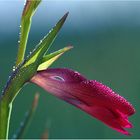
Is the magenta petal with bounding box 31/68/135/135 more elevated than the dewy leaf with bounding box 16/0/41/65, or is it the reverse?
the dewy leaf with bounding box 16/0/41/65

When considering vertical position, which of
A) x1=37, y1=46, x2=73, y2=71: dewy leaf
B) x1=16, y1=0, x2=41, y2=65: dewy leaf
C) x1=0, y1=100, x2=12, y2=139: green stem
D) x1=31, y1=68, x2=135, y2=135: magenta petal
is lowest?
x1=0, y1=100, x2=12, y2=139: green stem

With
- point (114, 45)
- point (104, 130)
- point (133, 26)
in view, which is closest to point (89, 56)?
point (114, 45)

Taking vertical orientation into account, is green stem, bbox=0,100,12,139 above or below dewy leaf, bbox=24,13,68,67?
below

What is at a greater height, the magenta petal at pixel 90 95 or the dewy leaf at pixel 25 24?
the dewy leaf at pixel 25 24

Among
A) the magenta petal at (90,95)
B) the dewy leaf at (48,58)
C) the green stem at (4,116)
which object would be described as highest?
the dewy leaf at (48,58)

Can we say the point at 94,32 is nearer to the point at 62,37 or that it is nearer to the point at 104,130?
the point at 62,37
